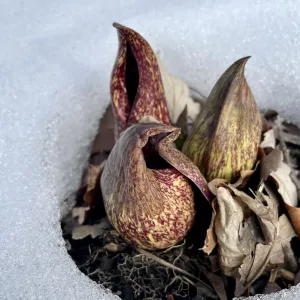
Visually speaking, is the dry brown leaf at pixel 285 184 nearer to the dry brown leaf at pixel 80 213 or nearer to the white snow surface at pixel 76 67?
the white snow surface at pixel 76 67

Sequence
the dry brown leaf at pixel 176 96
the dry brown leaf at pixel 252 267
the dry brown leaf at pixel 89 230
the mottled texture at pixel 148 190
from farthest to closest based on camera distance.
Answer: the dry brown leaf at pixel 176 96, the dry brown leaf at pixel 89 230, the dry brown leaf at pixel 252 267, the mottled texture at pixel 148 190

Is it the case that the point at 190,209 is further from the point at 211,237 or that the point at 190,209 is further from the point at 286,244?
the point at 286,244

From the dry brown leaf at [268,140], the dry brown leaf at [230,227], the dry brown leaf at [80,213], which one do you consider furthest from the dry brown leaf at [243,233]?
the dry brown leaf at [80,213]

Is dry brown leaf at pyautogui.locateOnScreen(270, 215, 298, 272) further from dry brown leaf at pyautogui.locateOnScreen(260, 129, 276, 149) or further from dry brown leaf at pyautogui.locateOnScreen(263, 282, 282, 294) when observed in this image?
dry brown leaf at pyautogui.locateOnScreen(260, 129, 276, 149)

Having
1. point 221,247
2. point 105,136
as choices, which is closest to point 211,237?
point 221,247

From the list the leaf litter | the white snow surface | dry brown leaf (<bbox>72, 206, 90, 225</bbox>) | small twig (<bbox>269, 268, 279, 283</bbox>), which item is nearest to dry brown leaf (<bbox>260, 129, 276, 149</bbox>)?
the leaf litter

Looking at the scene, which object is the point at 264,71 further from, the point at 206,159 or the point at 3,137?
the point at 3,137

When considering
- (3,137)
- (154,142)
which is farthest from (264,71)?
(3,137)
